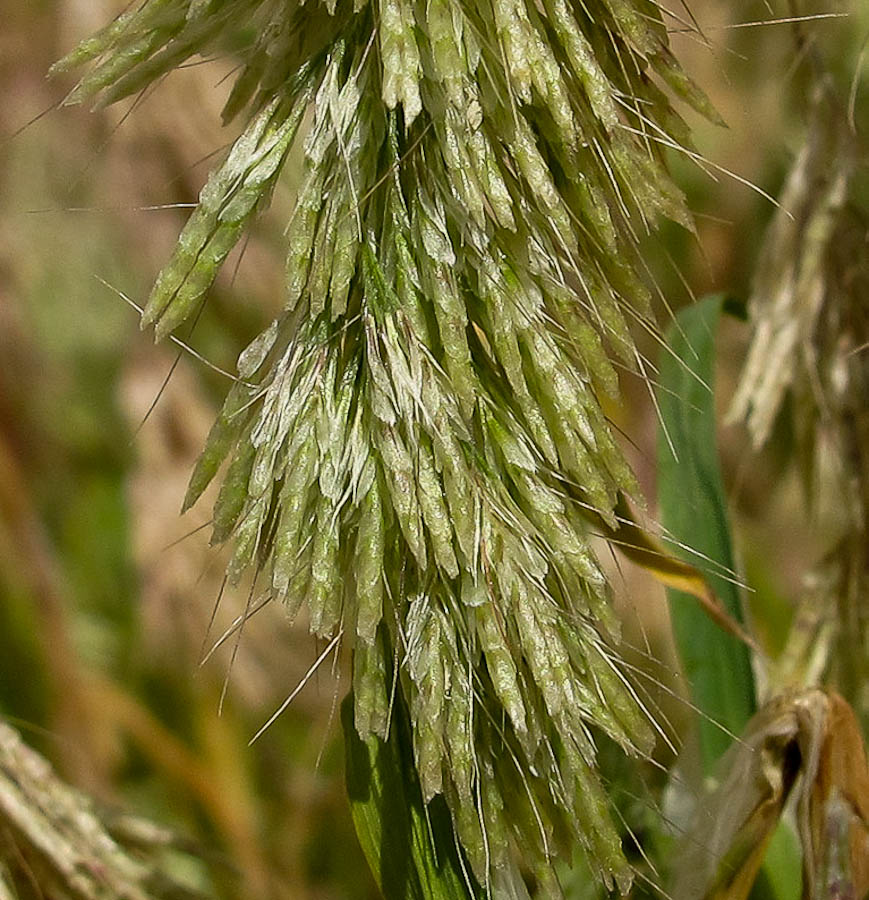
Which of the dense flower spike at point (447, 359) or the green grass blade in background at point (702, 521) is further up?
the dense flower spike at point (447, 359)

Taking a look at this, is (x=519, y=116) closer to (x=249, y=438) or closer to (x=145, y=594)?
(x=249, y=438)

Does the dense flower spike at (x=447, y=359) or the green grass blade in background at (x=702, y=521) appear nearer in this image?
the dense flower spike at (x=447, y=359)

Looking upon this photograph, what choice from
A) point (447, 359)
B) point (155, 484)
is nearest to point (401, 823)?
point (447, 359)

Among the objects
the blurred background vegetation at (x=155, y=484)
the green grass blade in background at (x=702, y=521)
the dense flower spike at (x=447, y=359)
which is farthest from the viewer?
the blurred background vegetation at (x=155, y=484)

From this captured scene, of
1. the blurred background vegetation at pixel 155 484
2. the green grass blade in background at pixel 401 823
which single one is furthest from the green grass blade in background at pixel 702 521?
the blurred background vegetation at pixel 155 484

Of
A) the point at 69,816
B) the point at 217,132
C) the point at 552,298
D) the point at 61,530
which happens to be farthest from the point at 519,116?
the point at 61,530

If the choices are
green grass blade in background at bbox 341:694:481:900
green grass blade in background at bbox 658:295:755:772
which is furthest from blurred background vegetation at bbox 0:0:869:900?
green grass blade in background at bbox 341:694:481:900

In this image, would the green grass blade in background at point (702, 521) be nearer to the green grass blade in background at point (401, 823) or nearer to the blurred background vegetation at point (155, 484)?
the green grass blade in background at point (401, 823)

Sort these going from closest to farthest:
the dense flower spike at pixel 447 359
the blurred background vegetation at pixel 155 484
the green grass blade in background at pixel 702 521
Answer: the dense flower spike at pixel 447 359, the green grass blade in background at pixel 702 521, the blurred background vegetation at pixel 155 484
